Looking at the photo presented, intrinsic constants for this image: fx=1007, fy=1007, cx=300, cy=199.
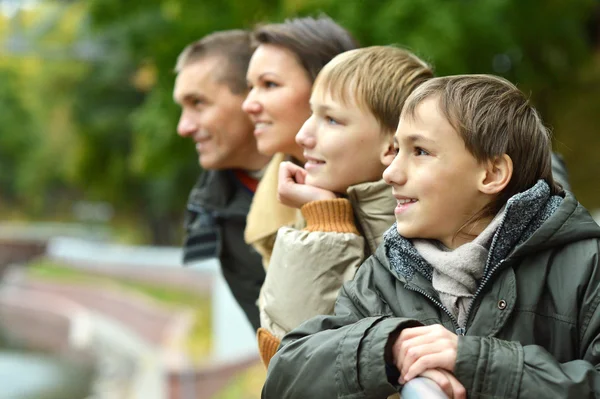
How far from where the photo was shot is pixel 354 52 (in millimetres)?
2426

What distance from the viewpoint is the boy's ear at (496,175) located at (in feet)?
6.12

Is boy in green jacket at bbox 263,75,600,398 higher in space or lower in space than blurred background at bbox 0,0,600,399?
lower

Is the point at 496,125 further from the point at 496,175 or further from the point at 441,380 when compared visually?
the point at 441,380

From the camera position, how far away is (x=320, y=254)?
7.17 ft

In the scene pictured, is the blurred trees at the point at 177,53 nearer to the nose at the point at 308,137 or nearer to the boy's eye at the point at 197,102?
the nose at the point at 308,137

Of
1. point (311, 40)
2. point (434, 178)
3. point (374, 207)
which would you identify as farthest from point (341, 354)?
point (311, 40)

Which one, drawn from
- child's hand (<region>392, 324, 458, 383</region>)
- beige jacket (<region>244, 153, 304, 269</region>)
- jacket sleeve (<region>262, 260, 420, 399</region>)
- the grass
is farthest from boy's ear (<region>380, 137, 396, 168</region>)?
the grass

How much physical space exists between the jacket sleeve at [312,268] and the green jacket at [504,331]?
293 mm

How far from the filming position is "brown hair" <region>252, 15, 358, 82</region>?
9.24 ft

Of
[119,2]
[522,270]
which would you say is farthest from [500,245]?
[119,2]

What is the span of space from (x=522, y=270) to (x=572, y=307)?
0.36 feet

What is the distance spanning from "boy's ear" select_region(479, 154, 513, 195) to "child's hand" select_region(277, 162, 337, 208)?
1.76 ft

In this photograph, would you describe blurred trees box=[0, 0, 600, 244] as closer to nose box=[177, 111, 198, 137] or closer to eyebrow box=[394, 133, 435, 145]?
eyebrow box=[394, 133, 435, 145]

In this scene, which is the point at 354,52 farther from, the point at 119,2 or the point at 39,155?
the point at 39,155
